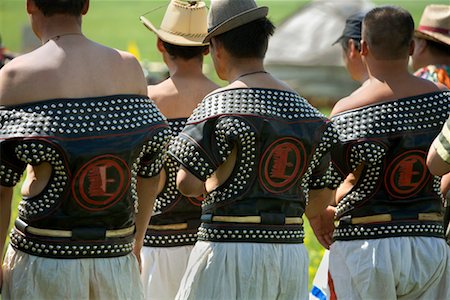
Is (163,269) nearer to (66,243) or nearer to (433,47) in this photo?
(66,243)

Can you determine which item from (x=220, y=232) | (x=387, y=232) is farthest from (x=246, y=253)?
(x=387, y=232)

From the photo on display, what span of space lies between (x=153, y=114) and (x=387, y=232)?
1.42 m

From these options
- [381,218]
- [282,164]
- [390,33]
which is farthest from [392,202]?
[390,33]

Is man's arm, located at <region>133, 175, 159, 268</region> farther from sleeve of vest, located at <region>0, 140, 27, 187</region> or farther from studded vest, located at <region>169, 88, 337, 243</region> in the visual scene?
sleeve of vest, located at <region>0, 140, 27, 187</region>

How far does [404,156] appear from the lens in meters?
4.98

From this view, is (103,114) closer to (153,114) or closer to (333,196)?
(153,114)

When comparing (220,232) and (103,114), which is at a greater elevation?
(103,114)

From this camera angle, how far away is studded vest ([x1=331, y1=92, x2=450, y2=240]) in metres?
4.98

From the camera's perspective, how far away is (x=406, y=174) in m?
5.01

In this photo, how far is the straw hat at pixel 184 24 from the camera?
18.5 feet

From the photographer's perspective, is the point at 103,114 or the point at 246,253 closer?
the point at 103,114

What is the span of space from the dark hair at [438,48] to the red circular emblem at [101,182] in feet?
9.42

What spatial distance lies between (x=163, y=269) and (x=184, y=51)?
4.02 ft

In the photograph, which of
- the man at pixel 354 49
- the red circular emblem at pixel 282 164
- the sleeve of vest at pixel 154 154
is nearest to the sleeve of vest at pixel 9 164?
the sleeve of vest at pixel 154 154
